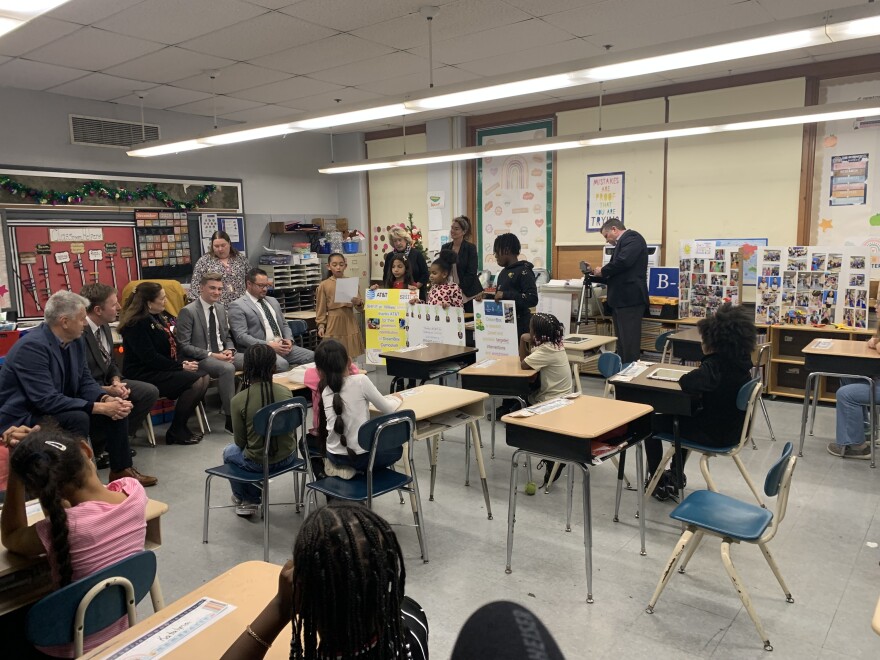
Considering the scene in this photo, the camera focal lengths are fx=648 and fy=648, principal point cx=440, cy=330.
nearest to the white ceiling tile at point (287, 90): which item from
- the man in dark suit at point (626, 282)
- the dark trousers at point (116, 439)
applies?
the man in dark suit at point (626, 282)

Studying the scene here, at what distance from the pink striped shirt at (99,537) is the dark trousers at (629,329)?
201 inches

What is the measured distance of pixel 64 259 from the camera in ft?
22.1

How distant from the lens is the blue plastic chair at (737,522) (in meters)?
2.64

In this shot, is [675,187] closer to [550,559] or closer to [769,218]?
[769,218]

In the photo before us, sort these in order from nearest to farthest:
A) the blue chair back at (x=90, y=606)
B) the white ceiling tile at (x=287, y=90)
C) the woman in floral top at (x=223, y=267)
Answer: the blue chair back at (x=90, y=606) → the white ceiling tile at (x=287, y=90) → the woman in floral top at (x=223, y=267)

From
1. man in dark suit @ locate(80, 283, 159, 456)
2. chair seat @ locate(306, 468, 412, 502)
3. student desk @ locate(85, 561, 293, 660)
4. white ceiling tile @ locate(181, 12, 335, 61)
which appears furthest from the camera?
man in dark suit @ locate(80, 283, 159, 456)

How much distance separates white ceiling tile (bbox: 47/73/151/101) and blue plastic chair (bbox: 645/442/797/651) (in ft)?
19.7

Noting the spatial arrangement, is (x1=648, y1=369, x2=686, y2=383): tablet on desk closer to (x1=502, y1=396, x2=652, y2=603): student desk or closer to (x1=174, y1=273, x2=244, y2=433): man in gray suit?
(x1=502, y1=396, x2=652, y2=603): student desk

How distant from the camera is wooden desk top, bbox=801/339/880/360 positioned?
15.1 ft

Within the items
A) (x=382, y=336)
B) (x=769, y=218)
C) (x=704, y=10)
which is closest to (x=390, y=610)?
(x=704, y=10)

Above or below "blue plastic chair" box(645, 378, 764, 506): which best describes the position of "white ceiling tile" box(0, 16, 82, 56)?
above

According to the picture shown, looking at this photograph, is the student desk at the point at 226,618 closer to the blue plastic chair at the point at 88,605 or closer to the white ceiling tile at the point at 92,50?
the blue plastic chair at the point at 88,605

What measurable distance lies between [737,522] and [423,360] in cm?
272

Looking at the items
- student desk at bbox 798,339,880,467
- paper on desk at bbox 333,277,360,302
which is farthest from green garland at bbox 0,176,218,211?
student desk at bbox 798,339,880,467
